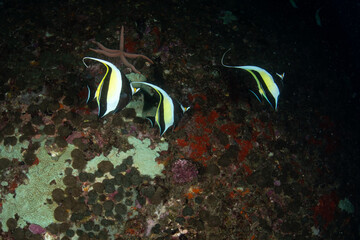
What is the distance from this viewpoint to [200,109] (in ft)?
14.1

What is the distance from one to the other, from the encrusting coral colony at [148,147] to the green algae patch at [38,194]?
0.02 meters

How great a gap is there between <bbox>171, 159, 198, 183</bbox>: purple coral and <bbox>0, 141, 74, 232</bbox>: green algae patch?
1.80 meters

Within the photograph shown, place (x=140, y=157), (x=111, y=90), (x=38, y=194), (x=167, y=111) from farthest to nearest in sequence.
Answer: (x=140, y=157) → (x=38, y=194) → (x=167, y=111) → (x=111, y=90)

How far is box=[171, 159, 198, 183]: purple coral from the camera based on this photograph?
376cm

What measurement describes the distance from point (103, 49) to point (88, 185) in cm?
248

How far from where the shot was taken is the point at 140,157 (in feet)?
12.3

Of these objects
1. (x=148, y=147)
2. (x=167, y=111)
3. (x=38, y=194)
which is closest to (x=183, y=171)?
(x=148, y=147)

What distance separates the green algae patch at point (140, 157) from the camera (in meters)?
3.67

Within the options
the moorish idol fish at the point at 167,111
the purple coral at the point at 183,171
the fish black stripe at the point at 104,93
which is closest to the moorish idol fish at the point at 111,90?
the fish black stripe at the point at 104,93

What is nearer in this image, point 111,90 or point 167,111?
point 111,90

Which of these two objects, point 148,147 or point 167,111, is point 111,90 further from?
point 148,147

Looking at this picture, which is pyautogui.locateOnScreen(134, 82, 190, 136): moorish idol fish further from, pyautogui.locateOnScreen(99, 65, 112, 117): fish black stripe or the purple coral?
the purple coral

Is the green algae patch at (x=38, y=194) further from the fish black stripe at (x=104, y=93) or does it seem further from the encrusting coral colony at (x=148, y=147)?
the fish black stripe at (x=104, y=93)

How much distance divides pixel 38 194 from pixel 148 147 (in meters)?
1.90
